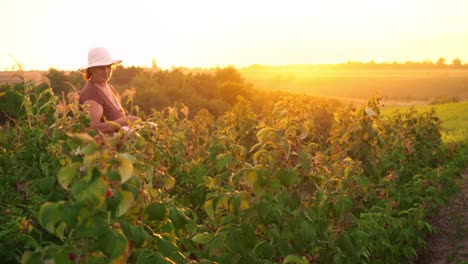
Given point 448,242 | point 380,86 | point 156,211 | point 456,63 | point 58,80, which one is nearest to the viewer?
point 156,211

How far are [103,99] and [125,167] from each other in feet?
10.7

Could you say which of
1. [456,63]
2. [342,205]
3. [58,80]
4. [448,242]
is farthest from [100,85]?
[456,63]

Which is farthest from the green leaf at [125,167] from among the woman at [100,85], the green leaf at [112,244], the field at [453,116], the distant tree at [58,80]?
the field at [453,116]

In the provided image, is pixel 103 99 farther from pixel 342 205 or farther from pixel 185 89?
pixel 185 89

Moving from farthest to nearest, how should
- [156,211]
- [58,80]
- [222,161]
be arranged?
[58,80] < [222,161] < [156,211]

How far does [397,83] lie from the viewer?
82.4 m

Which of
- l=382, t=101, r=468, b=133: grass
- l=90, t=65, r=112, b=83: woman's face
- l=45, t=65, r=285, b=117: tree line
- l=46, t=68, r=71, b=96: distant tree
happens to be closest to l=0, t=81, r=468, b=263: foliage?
l=90, t=65, r=112, b=83: woman's face

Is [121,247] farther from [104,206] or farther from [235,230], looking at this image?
[235,230]

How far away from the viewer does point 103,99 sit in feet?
17.3

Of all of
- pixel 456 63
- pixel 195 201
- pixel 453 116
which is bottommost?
pixel 456 63

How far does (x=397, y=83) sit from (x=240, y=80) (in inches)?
2382

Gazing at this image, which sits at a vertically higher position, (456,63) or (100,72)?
(100,72)

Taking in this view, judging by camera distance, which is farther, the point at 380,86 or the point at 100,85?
the point at 380,86

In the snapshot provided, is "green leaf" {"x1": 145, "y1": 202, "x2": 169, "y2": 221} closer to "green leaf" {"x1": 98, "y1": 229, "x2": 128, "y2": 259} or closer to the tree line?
"green leaf" {"x1": 98, "y1": 229, "x2": 128, "y2": 259}
